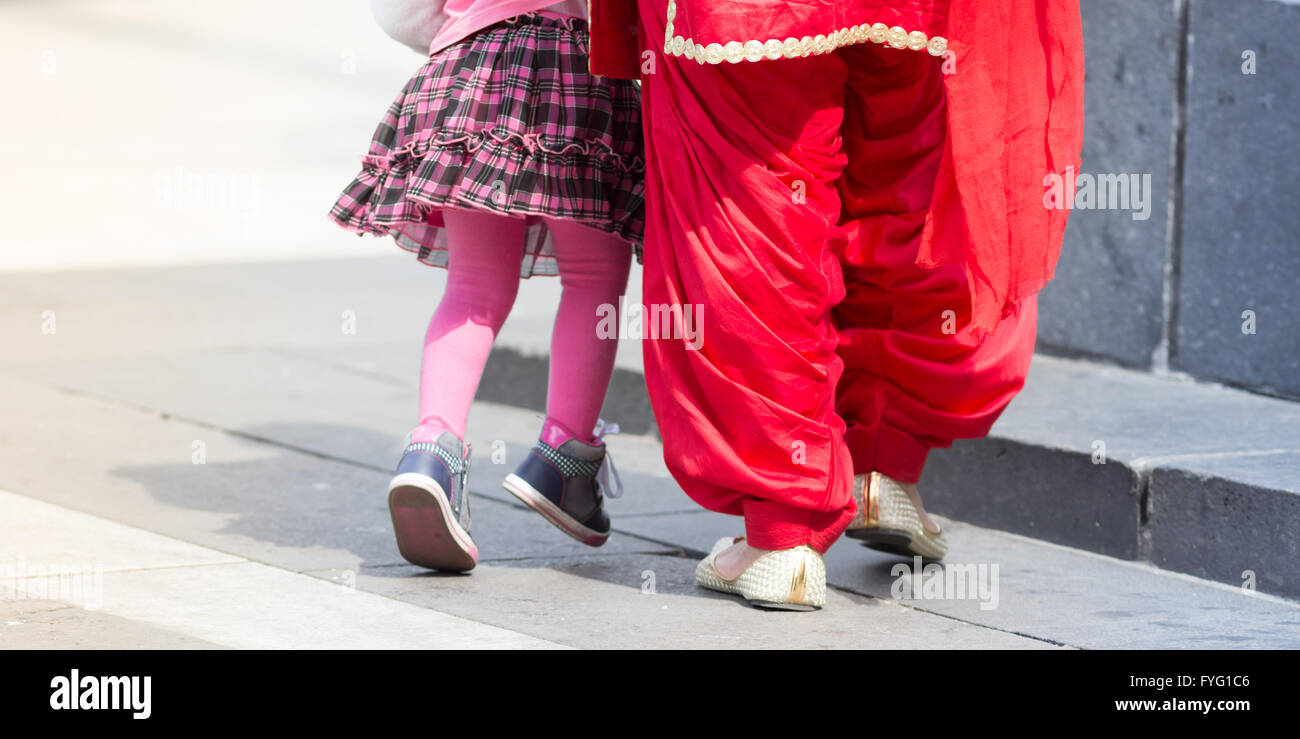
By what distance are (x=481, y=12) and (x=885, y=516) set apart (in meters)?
1.22

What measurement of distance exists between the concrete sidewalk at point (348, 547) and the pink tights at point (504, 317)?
0.31 meters

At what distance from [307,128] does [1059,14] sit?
8.52 meters

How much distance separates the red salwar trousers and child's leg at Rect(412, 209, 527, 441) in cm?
36

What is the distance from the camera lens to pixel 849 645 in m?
2.73

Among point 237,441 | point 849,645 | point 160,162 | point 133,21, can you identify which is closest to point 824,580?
point 849,645

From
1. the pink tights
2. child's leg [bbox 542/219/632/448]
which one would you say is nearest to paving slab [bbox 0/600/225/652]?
the pink tights

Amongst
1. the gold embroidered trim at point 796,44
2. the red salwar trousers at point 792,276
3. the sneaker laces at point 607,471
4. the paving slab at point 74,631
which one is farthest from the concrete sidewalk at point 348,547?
the gold embroidered trim at point 796,44

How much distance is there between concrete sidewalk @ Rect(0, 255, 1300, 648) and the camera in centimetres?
277

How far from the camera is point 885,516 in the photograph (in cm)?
315

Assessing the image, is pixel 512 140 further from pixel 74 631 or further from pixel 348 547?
pixel 74 631

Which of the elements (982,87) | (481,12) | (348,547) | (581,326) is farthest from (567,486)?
(982,87)

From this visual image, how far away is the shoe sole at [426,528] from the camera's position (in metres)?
2.92

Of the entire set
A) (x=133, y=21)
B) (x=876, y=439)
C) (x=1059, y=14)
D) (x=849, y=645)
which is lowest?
(x=849, y=645)
